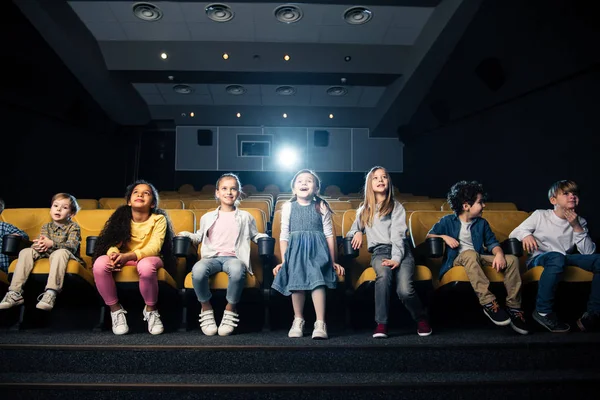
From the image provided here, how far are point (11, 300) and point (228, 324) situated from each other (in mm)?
1074

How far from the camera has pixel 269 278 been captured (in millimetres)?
2455

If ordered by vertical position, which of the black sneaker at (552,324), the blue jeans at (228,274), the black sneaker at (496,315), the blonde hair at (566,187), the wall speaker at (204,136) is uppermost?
the wall speaker at (204,136)

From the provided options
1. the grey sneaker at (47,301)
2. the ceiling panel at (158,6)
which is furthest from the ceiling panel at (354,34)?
the grey sneaker at (47,301)

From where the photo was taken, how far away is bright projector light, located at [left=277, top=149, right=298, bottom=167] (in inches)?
391

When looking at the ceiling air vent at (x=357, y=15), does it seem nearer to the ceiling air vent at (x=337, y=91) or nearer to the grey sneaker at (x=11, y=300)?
the ceiling air vent at (x=337, y=91)

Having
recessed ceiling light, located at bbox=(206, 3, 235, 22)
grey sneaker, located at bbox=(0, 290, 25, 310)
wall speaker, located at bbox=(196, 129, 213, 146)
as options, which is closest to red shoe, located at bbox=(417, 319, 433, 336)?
grey sneaker, located at bbox=(0, 290, 25, 310)

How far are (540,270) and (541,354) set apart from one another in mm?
519

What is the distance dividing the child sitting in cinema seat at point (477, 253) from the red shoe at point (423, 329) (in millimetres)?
287

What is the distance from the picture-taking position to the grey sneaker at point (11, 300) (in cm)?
212

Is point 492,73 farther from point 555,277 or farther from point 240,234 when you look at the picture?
point 240,234

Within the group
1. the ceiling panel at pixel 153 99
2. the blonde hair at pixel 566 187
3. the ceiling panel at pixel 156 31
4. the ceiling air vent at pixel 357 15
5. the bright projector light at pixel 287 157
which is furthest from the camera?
the bright projector light at pixel 287 157

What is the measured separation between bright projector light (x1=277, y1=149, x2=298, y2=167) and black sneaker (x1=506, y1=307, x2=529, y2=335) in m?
7.98

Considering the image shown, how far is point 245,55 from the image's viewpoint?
6.45m

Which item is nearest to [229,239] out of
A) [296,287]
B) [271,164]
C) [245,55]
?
[296,287]
